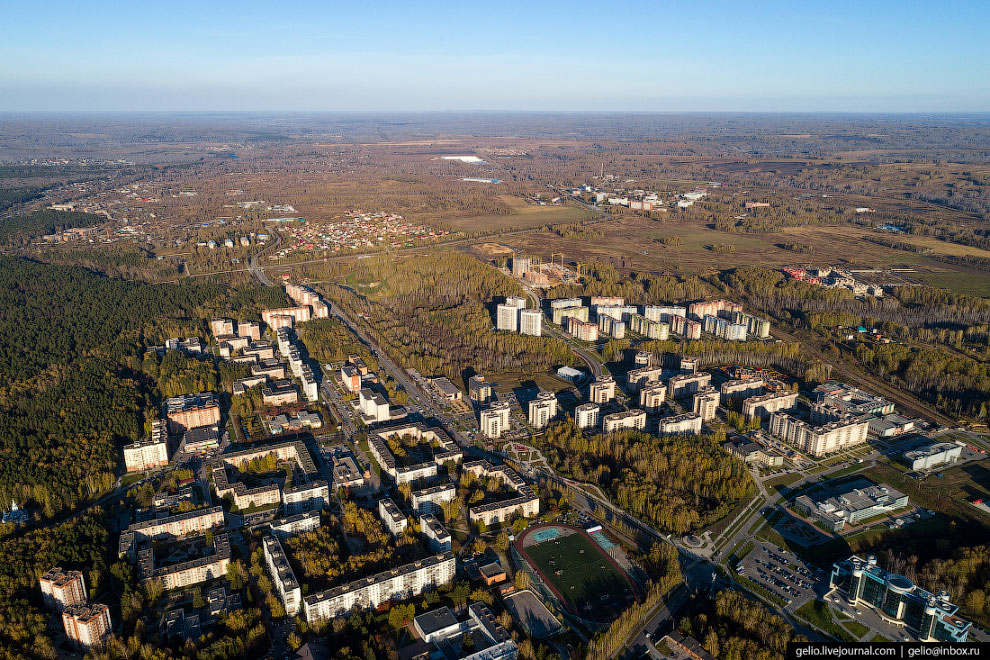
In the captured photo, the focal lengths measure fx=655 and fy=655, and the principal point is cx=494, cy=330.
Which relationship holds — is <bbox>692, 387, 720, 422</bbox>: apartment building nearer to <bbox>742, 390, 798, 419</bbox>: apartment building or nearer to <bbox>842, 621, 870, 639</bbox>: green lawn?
<bbox>742, 390, 798, 419</bbox>: apartment building

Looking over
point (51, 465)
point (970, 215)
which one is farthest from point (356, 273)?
point (970, 215)

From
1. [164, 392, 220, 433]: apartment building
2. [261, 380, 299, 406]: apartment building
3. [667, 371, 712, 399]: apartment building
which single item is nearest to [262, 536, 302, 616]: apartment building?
[164, 392, 220, 433]: apartment building

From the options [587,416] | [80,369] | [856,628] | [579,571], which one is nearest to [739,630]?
[856,628]

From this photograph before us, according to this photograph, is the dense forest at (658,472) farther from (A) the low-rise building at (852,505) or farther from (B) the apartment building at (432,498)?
(B) the apartment building at (432,498)

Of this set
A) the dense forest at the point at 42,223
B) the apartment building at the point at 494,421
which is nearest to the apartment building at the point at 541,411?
the apartment building at the point at 494,421

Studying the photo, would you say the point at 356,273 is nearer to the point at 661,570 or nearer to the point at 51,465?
the point at 51,465

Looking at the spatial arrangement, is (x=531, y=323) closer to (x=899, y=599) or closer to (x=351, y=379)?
(x=351, y=379)
